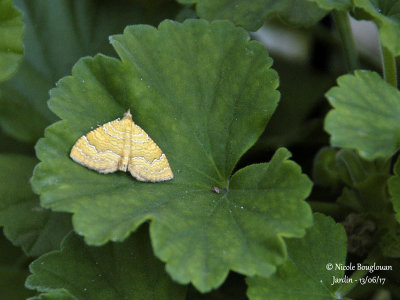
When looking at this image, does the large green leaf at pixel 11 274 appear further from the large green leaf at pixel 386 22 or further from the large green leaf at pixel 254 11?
the large green leaf at pixel 386 22

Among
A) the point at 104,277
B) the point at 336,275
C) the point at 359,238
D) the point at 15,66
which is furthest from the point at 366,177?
the point at 15,66

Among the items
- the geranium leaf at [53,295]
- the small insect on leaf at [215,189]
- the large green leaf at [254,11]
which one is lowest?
the geranium leaf at [53,295]

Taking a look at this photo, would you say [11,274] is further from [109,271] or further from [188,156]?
[188,156]

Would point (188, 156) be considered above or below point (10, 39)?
below

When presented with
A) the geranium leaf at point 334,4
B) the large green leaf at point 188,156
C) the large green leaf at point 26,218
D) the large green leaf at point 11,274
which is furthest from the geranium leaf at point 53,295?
the geranium leaf at point 334,4

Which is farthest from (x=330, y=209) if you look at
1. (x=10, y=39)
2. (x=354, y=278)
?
(x=10, y=39)

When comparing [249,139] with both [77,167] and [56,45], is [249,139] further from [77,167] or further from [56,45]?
[56,45]
